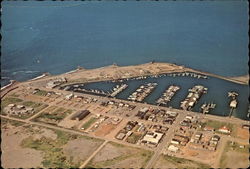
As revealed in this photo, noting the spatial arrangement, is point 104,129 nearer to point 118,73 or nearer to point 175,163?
point 175,163

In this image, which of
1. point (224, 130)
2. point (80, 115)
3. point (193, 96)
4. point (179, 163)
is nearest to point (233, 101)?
point (193, 96)

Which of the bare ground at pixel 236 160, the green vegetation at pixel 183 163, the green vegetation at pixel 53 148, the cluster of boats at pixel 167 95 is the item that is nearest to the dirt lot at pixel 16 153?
the green vegetation at pixel 53 148

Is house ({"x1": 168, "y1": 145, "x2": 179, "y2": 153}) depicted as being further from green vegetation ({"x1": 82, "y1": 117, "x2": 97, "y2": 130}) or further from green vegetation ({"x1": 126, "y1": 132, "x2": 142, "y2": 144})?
green vegetation ({"x1": 82, "y1": 117, "x2": 97, "y2": 130})

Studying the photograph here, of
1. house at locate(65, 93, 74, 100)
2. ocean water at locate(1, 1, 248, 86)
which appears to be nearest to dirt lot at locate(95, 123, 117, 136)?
house at locate(65, 93, 74, 100)

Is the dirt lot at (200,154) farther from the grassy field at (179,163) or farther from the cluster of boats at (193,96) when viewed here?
the cluster of boats at (193,96)

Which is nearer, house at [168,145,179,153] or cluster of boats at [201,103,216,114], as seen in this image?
house at [168,145,179,153]

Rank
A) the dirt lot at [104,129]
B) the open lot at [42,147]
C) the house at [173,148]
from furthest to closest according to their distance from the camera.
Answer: the dirt lot at [104,129], the house at [173,148], the open lot at [42,147]
